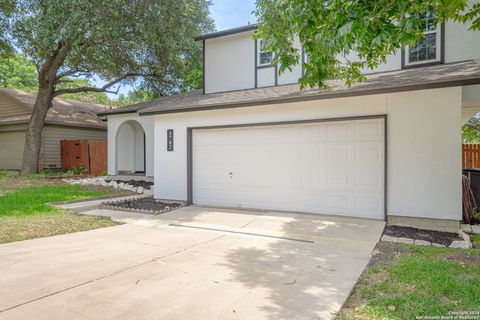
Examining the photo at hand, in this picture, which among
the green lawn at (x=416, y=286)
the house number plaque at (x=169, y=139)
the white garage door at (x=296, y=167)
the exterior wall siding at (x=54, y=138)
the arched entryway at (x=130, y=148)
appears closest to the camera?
the green lawn at (x=416, y=286)

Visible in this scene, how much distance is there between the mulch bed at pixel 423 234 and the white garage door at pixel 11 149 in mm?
18116

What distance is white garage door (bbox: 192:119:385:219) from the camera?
7.14 meters

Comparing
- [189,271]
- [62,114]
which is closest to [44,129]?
[62,114]

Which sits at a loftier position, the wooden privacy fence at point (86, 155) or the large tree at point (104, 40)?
the large tree at point (104, 40)

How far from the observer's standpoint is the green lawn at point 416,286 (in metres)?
3.13

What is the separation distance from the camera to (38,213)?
775 cm

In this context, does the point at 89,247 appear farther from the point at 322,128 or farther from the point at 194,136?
the point at 322,128

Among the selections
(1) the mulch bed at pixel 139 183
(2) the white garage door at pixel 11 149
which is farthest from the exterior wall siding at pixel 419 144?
(2) the white garage door at pixel 11 149

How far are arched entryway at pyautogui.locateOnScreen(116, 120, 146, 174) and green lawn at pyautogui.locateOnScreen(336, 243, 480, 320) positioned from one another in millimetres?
12092

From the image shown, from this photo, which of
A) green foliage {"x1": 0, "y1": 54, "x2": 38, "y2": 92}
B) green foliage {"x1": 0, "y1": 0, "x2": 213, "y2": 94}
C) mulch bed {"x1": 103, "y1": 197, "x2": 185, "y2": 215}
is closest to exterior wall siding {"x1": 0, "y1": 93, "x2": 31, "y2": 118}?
green foliage {"x1": 0, "y1": 0, "x2": 213, "y2": 94}

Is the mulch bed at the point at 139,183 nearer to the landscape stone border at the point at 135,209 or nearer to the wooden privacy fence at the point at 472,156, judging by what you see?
the landscape stone border at the point at 135,209

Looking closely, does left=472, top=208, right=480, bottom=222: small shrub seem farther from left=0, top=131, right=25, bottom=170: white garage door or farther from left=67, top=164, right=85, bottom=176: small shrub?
left=0, top=131, right=25, bottom=170: white garage door

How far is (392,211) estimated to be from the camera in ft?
22.4

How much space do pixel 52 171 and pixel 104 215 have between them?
36.2ft
